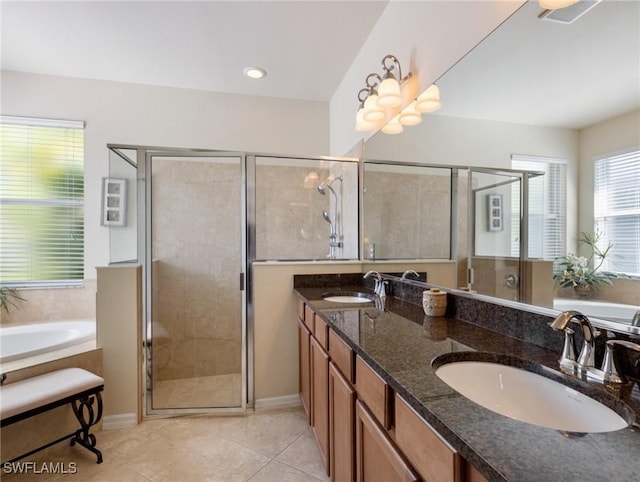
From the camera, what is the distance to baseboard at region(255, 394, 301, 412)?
7.69 ft

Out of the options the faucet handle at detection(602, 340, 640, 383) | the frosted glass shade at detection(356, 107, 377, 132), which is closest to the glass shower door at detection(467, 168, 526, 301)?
the faucet handle at detection(602, 340, 640, 383)

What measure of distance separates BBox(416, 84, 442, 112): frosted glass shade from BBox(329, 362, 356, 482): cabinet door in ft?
4.53

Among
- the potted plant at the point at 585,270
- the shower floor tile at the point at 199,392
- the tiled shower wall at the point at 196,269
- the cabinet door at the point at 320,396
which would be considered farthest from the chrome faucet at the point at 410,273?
the shower floor tile at the point at 199,392

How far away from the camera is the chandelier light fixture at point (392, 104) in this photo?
1690 mm

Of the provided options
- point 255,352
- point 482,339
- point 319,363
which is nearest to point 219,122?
point 255,352

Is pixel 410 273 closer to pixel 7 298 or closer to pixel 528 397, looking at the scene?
pixel 528 397

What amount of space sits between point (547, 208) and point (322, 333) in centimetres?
111

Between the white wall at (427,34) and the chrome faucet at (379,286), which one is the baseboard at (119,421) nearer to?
the chrome faucet at (379,286)

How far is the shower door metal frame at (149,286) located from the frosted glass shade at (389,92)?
3.69 feet

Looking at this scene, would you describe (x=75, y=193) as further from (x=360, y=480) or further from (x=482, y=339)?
(x=482, y=339)

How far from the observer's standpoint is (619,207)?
82cm

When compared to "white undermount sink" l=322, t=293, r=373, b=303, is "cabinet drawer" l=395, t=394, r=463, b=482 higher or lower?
lower

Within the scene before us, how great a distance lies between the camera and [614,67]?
84 cm

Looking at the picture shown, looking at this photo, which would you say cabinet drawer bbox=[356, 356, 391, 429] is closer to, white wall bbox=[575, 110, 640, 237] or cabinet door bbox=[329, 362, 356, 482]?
cabinet door bbox=[329, 362, 356, 482]
